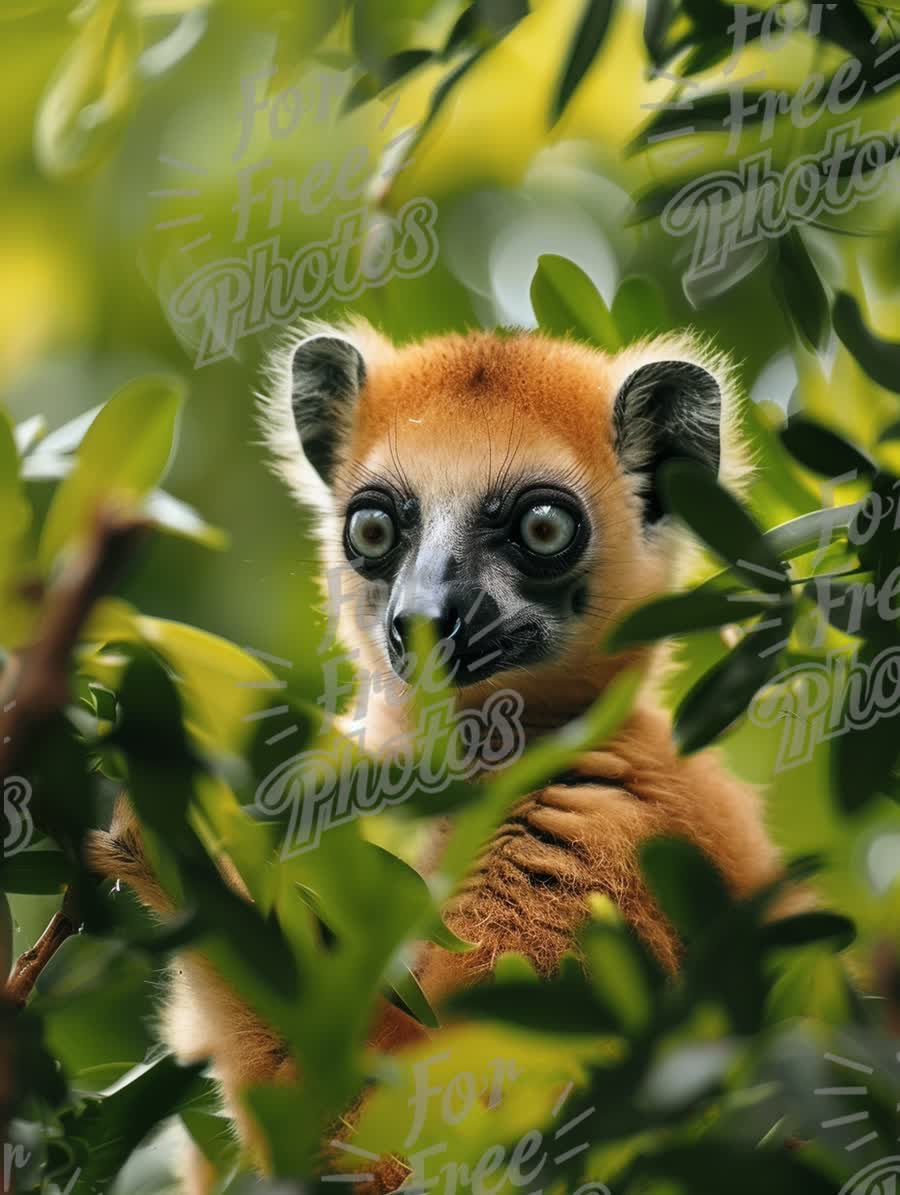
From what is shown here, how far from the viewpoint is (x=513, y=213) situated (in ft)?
14.9

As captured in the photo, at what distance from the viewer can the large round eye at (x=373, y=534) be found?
3312mm

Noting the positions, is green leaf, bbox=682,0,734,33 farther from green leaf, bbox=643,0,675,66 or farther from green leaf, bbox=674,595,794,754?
green leaf, bbox=674,595,794,754

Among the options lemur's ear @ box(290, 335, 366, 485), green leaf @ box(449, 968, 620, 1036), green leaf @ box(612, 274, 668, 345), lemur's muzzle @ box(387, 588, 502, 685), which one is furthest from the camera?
lemur's ear @ box(290, 335, 366, 485)

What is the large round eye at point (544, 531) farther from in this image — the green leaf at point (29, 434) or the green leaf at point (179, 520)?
the green leaf at point (179, 520)

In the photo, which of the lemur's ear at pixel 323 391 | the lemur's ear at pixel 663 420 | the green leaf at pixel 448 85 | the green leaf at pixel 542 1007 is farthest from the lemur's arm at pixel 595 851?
the green leaf at pixel 542 1007

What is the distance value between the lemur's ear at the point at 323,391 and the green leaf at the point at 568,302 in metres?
0.91

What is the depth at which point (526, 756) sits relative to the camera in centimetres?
174

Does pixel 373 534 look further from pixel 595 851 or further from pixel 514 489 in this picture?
pixel 595 851

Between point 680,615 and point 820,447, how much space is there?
0.95ft

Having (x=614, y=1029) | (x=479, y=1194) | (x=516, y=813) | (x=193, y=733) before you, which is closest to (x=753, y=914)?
(x=614, y=1029)

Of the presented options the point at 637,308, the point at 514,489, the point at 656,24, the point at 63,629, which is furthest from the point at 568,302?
the point at 63,629

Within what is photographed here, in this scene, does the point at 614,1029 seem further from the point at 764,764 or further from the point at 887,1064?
the point at 764,764

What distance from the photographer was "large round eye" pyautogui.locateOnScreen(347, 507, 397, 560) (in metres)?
3.31

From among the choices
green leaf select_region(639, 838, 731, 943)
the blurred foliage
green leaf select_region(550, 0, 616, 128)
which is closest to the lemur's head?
the blurred foliage
